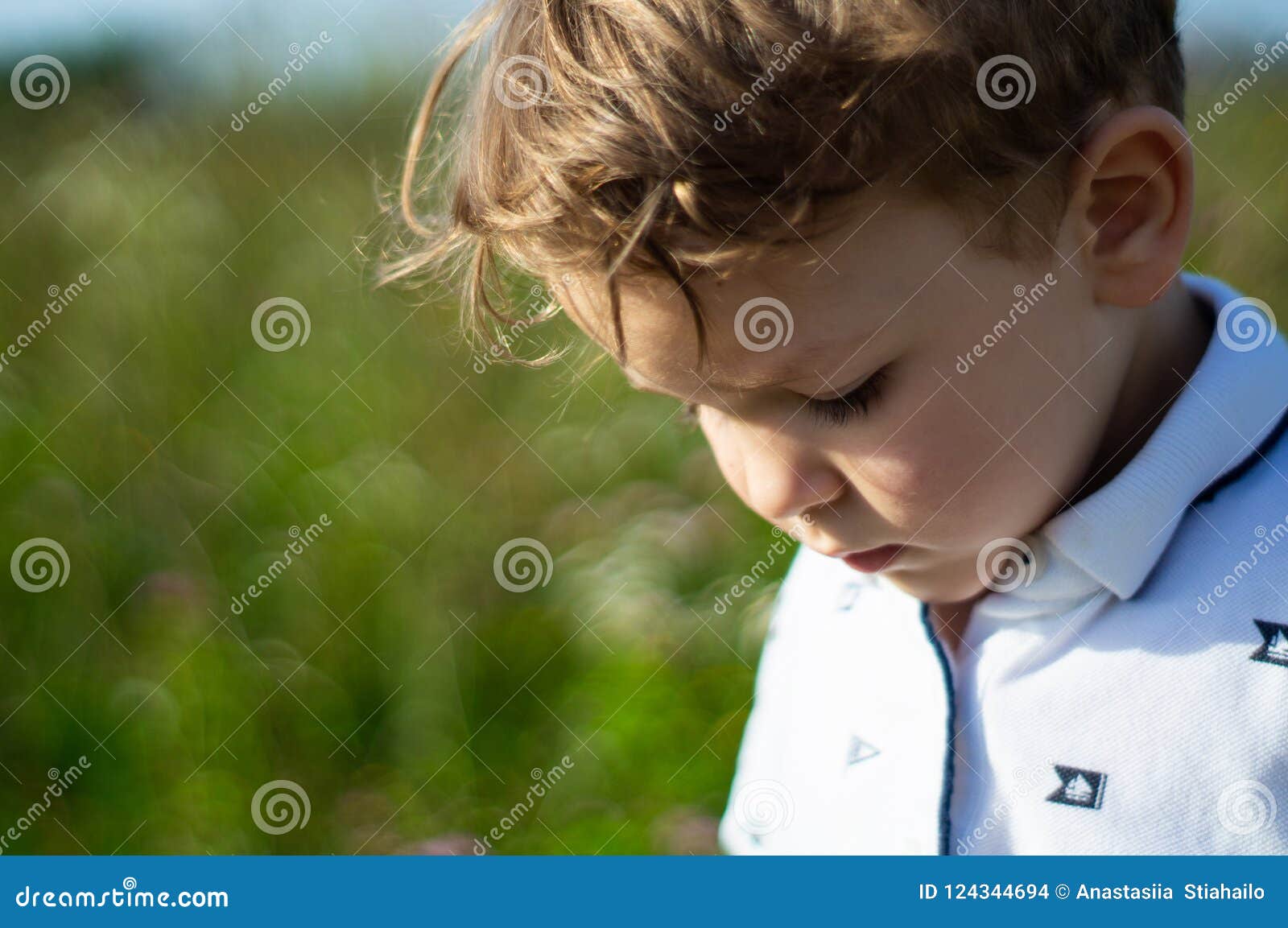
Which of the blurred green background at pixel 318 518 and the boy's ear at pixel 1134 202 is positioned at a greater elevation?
the boy's ear at pixel 1134 202

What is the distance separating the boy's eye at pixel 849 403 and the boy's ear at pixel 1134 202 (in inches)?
10.6

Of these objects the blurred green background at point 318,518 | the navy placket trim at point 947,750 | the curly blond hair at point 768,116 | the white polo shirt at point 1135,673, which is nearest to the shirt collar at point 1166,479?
the white polo shirt at point 1135,673

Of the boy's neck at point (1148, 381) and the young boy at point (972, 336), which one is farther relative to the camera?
the boy's neck at point (1148, 381)

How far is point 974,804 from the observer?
1.28 metres

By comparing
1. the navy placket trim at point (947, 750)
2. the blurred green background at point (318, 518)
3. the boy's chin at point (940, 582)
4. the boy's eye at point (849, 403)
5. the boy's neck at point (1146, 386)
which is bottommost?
the blurred green background at point (318, 518)

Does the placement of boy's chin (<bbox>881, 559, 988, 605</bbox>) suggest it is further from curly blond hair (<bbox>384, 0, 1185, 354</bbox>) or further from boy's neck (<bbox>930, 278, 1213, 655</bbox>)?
curly blond hair (<bbox>384, 0, 1185, 354</bbox>)

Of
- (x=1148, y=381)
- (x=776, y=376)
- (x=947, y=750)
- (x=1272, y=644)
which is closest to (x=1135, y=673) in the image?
(x=1272, y=644)

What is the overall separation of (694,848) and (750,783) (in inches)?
27.2

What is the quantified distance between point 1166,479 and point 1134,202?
0.29 meters

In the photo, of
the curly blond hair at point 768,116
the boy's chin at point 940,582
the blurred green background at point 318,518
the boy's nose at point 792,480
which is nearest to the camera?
the curly blond hair at point 768,116

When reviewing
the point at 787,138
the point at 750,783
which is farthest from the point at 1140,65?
the point at 750,783

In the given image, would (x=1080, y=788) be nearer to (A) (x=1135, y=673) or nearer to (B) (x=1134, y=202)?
(A) (x=1135, y=673)

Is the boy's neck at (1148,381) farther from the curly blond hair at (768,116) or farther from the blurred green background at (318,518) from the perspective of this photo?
the blurred green background at (318,518)

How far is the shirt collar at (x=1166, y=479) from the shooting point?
46.5 inches
